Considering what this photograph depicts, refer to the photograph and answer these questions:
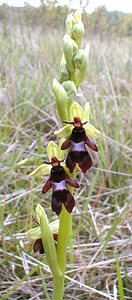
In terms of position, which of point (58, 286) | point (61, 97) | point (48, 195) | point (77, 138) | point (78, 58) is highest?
point (78, 58)

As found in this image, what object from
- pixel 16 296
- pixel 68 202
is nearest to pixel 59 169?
pixel 68 202

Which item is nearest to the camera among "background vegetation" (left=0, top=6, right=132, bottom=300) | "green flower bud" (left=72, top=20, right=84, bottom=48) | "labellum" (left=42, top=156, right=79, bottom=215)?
"labellum" (left=42, top=156, right=79, bottom=215)

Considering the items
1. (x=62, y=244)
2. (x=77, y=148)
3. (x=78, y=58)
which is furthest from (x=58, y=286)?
(x=78, y=58)

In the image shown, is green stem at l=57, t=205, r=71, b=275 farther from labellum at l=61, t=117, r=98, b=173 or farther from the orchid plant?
labellum at l=61, t=117, r=98, b=173

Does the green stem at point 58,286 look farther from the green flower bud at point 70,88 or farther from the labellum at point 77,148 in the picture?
the green flower bud at point 70,88

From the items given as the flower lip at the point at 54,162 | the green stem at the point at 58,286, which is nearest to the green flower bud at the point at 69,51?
the flower lip at the point at 54,162

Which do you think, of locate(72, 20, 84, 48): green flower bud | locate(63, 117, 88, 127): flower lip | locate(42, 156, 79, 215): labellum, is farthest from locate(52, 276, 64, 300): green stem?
locate(72, 20, 84, 48): green flower bud

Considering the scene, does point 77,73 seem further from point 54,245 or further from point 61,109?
point 54,245

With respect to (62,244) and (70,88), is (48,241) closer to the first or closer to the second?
(62,244)
